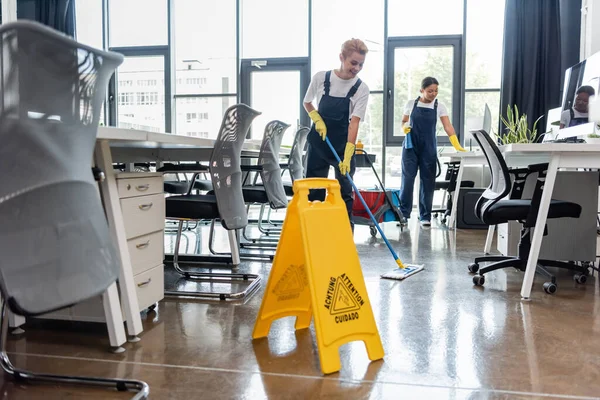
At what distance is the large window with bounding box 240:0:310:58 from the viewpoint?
6.73 m

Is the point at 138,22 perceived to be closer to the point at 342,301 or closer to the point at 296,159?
the point at 296,159

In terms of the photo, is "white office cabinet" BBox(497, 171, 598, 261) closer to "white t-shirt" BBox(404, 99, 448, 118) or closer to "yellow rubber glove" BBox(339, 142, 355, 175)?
"yellow rubber glove" BBox(339, 142, 355, 175)

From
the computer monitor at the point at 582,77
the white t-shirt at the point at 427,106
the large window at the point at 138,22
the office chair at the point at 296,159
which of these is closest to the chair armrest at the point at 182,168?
the office chair at the point at 296,159

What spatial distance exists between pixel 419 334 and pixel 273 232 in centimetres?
264

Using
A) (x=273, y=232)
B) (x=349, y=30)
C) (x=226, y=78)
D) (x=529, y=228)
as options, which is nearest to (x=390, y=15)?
(x=349, y=30)

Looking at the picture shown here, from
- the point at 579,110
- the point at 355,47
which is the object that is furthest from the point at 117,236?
the point at 579,110

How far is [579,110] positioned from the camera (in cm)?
297

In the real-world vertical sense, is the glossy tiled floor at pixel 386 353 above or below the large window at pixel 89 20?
below

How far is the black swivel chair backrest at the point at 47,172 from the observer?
1.00m

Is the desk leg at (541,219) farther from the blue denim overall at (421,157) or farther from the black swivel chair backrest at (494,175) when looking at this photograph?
the blue denim overall at (421,157)

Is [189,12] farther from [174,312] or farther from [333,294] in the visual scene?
[333,294]

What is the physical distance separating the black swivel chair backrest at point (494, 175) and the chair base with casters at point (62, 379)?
1835 mm

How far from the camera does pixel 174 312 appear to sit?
210 centimetres

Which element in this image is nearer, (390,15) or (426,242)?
(426,242)
